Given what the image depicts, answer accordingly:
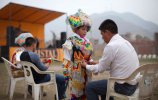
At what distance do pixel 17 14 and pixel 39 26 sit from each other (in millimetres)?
4328

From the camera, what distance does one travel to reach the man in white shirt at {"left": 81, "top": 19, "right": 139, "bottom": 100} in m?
3.31

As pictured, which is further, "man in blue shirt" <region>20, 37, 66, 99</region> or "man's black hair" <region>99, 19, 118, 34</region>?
"man in blue shirt" <region>20, 37, 66, 99</region>

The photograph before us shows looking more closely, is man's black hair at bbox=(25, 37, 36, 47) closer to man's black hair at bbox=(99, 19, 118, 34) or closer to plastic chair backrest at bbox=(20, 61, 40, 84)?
plastic chair backrest at bbox=(20, 61, 40, 84)

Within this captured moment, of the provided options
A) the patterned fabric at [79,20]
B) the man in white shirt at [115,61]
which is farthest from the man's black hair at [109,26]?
the patterned fabric at [79,20]

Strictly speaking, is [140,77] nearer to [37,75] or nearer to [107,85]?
[107,85]

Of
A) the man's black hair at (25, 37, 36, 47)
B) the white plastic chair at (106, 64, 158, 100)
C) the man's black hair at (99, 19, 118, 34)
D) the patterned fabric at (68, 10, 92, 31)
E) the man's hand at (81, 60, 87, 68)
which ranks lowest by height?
the white plastic chair at (106, 64, 158, 100)

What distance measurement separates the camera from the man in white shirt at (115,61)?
10.9 feet

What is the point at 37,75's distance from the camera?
190 inches

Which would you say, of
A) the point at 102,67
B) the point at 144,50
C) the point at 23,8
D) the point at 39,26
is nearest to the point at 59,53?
the point at 23,8

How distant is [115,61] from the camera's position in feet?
11.0

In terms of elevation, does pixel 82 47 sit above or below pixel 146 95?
above

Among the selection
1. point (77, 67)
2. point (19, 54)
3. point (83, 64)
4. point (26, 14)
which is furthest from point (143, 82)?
point (26, 14)

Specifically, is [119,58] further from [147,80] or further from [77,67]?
[77,67]

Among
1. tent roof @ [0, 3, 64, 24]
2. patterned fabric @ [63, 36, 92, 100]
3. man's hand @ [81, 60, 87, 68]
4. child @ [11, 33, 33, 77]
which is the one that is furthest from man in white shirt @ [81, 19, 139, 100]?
tent roof @ [0, 3, 64, 24]
